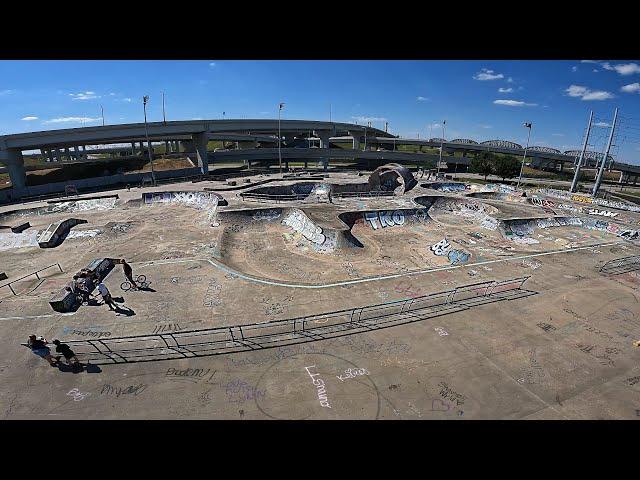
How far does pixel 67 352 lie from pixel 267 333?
9.01 m

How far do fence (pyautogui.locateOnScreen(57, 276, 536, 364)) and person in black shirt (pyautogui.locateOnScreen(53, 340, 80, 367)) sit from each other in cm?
44

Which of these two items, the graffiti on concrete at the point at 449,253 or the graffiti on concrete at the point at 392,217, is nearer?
the graffiti on concrete at the point at 449,253

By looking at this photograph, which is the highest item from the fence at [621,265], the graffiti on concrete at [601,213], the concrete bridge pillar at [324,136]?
the concrete bridge pillar at [324,136]

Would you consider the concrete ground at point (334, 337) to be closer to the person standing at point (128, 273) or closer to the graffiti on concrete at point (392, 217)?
the person standing at point (128, 273)

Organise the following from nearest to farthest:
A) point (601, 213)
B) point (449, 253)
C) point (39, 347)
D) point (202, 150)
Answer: point (39, 347) → point (449, 253) → point (601, 213) → point (202, 150)

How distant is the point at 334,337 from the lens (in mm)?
16844

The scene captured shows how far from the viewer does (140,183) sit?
64688 millimetres

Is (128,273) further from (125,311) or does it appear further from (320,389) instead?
(320,389)

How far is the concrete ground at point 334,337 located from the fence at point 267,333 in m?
0.42

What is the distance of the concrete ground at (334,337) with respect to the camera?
13.0m

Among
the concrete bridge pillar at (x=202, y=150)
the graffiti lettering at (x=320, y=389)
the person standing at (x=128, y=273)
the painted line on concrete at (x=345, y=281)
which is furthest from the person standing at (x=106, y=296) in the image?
the concrete bridge pillar at (x=202, y=150)

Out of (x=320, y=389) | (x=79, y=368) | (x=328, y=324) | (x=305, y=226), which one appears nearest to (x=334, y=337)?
(x=328, y=324)
